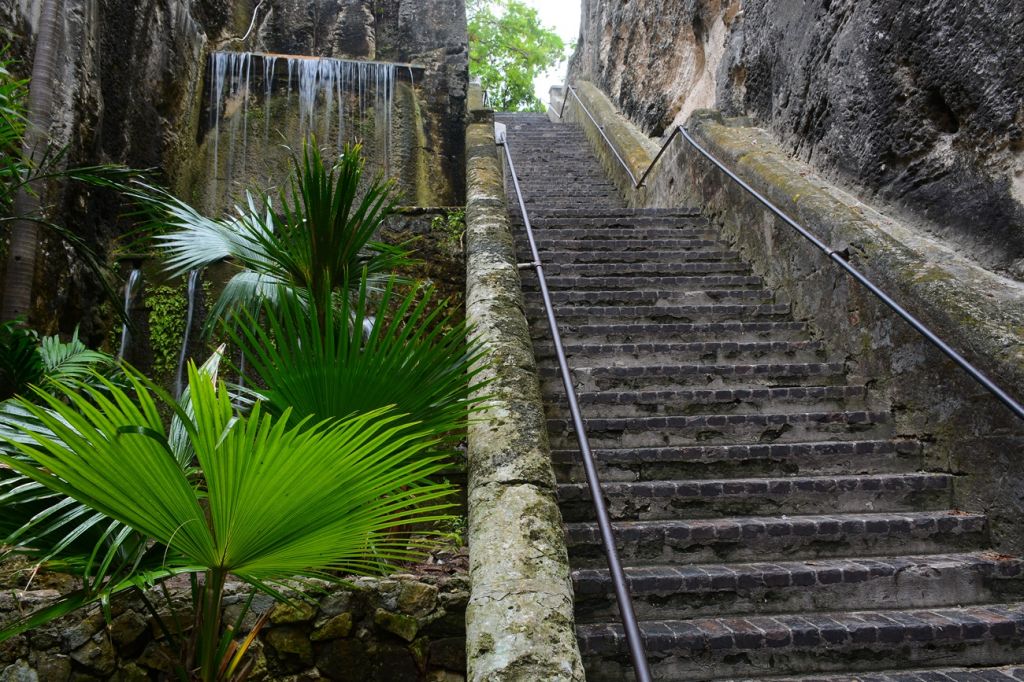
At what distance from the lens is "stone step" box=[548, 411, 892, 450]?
3467 millimetres

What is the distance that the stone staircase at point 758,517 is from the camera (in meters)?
2.34

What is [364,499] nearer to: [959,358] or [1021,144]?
[959,358]

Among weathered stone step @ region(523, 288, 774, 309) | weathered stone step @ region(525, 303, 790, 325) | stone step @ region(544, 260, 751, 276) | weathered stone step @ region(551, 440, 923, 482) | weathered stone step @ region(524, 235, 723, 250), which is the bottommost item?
weathered stone step @ region(551, 440, 923, 482)

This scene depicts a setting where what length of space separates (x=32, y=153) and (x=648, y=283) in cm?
402

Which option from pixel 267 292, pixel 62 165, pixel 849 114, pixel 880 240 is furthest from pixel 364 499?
pixel 849 114

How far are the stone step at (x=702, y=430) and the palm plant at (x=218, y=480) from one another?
196cm

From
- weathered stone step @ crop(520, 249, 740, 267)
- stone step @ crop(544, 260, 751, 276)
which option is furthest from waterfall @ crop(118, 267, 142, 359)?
stone step @ crop(544, 260, 751, 276)

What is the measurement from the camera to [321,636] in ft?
7.82

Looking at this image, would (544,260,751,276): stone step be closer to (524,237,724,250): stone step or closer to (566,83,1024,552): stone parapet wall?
(566,83,1024,552): stone parapet wall

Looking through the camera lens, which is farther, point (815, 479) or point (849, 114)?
point (849, 114)

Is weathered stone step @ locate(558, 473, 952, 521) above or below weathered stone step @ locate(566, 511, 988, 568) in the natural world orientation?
above

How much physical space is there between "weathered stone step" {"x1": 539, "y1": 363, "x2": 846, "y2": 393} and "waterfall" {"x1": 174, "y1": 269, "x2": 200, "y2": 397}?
2.46 metres

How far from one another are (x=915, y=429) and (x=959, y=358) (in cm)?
79

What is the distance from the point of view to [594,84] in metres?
15.2
